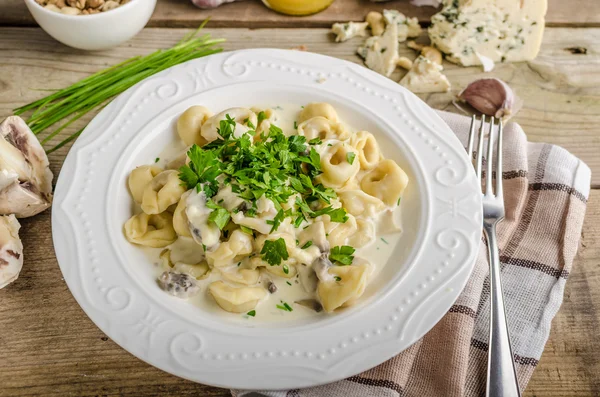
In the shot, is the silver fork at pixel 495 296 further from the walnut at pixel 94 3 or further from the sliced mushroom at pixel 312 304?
the walnut at pixel 94 3

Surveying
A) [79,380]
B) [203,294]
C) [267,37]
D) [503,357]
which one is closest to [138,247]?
[203,294]

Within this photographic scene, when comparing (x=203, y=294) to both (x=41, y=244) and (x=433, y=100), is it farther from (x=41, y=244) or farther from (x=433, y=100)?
(x=433, y=100)

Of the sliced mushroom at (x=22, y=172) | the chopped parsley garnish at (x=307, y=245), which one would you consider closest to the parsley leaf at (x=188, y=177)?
the chopped parsley garnish at (x=307, y=245)

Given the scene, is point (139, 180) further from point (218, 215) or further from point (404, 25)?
point (404, 25)

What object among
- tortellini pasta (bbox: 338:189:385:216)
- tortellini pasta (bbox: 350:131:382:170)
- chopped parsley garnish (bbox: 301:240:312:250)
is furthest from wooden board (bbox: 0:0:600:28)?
chopped parsley garnish (bbox: 301:240:312:250)

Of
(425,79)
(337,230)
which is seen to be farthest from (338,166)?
(425,79)
